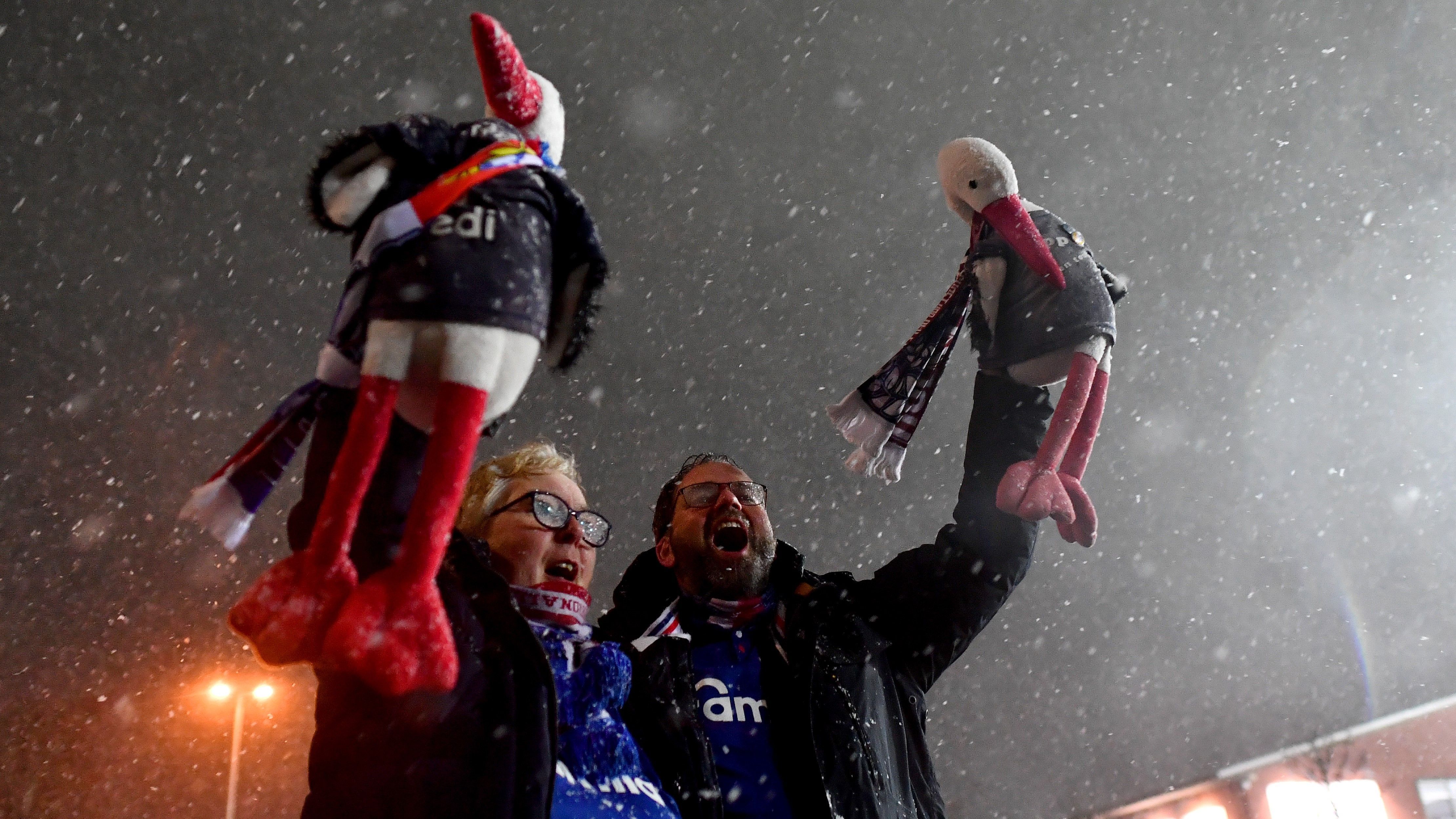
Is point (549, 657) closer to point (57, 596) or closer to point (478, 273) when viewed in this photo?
point (478, 273)

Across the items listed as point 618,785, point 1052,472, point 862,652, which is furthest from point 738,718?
point 1052,472

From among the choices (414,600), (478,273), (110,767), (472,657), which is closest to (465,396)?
(478,273)

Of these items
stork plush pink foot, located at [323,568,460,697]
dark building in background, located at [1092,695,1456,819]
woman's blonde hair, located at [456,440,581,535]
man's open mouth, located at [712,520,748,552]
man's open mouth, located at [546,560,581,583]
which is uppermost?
woman's blonde hair, located at [456,440,581,535]

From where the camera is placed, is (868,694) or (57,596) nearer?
(868,694)

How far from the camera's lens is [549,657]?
→ 7.02ft

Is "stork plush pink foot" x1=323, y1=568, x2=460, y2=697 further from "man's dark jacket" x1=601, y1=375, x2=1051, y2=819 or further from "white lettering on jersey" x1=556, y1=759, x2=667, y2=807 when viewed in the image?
"man's dark jacket" x1=601, y1=375, x2=1051, y2=819

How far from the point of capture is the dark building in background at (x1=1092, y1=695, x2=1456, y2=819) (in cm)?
1491

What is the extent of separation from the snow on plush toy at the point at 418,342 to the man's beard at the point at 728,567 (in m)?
1.44

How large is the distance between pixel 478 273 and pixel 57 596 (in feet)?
50.0

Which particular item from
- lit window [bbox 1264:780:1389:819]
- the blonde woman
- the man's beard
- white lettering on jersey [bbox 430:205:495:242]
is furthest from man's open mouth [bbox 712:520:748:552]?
lit window [bbox 1264:780:1389:819]

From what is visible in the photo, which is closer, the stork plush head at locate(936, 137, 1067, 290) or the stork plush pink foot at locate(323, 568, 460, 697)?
the stork plush pink foot at locate(323, 568, 460, 697)

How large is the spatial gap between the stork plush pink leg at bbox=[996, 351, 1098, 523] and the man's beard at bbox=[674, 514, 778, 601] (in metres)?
0.98

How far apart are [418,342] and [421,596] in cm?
36

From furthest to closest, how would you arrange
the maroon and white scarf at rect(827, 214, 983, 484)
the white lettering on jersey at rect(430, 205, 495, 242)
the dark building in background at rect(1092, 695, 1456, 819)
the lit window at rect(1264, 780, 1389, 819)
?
the lit window at rect(1264, 780, 1389, 819) < the dark building in background at rect(1092, 695, 1456, 819) < the maroon and white scarf at rect(827, 214, 983, 484) < the white lettering on jersey at rect(430, 205, 495, 242)
